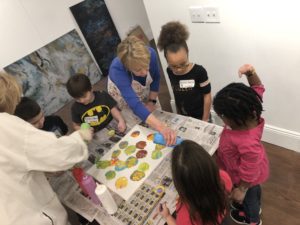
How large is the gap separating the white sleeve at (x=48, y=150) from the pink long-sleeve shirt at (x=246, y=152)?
676 mm

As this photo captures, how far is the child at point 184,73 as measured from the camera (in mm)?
1513

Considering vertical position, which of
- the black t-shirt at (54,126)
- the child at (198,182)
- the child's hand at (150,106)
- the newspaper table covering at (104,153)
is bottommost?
the black t-shirt at (54,126)

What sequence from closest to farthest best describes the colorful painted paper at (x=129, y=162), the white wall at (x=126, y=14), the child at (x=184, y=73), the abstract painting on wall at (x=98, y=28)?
the colorful painted paper at (x=129, y=162), the child at (x=184, y=73), the abstract painting on wall at (x=98, y=28), the white wall at (x=126, y=14)

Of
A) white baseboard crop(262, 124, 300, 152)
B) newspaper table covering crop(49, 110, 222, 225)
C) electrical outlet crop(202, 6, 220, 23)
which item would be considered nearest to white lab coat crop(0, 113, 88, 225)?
newspaper table covering crop(49, 110, 222, 225)

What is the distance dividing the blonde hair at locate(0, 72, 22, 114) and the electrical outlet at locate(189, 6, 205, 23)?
1.36 metres

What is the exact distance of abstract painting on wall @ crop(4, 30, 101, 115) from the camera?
342 centimetres

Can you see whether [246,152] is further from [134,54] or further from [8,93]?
[8,93]

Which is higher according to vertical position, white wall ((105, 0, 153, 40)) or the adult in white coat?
the adult in white coat

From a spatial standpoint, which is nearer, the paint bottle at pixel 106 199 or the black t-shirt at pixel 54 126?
the paint bottle at pixel 106 199

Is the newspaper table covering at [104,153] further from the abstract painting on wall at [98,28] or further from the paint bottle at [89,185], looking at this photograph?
the abstract painting on wall at [98,28]

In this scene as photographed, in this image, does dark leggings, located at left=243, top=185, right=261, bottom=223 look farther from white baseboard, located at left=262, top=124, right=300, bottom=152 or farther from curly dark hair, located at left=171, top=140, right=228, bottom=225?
white baseboard, located at left=262, top=124, right=300, bottom=152

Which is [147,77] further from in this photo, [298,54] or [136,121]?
[298,54]

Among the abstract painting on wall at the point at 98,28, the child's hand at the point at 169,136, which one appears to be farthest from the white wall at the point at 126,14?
the child's hand at the point at 169,136

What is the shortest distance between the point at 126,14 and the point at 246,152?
3.78 metres
